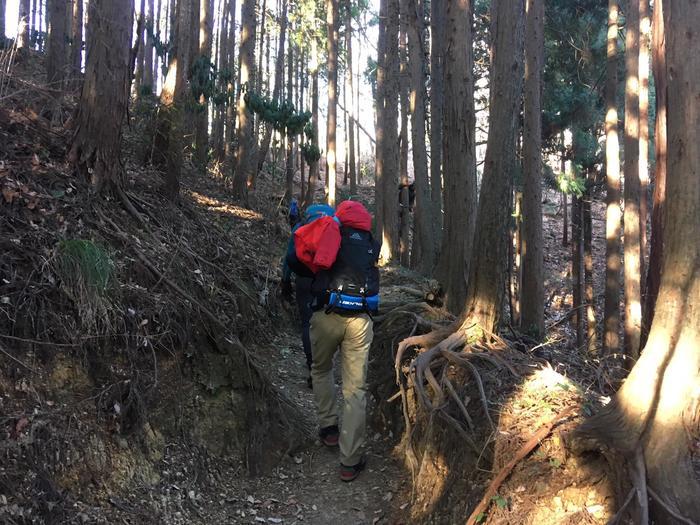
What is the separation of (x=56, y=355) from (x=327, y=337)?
7.01 feet

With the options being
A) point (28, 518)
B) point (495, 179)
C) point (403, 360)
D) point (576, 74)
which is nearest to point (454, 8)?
point (495, 179)

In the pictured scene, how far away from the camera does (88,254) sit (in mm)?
4242

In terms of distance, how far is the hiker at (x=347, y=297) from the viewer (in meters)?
4.70

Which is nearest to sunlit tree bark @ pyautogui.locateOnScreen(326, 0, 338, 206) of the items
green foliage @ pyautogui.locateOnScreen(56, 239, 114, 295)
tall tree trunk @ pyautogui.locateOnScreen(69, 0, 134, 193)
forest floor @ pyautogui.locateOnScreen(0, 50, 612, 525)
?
forest floor @ pyautogui.locateOnScreen(0, 50, 612, 525)

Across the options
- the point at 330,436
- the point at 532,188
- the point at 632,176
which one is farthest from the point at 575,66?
the point at 330,436

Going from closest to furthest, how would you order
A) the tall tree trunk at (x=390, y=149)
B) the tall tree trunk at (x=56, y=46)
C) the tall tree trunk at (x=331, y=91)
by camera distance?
the tall tree trunk at (x=56, y=46)
the tall tree trunk at (x=390, y=149)
the tall tree trunk at (x=331, y=91)

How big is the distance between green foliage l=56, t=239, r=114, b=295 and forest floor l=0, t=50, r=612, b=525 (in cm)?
9

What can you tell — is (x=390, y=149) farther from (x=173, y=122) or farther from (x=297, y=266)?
(x=297, y=266)

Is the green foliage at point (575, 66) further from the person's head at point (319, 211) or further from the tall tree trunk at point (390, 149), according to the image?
the person's head at point (319, 211)

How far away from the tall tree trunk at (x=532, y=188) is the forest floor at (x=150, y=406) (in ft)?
13.0

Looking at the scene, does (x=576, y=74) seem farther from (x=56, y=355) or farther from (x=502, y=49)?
(x=56, y=355)

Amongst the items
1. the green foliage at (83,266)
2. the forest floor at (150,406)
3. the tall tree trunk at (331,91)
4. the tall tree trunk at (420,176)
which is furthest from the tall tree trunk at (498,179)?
the tall tree trunk at (331,91)

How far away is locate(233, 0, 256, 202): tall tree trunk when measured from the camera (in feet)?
42.8

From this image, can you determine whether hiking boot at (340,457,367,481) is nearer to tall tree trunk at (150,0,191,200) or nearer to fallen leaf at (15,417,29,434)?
→ fallen leaf at (15,417,29,434)
